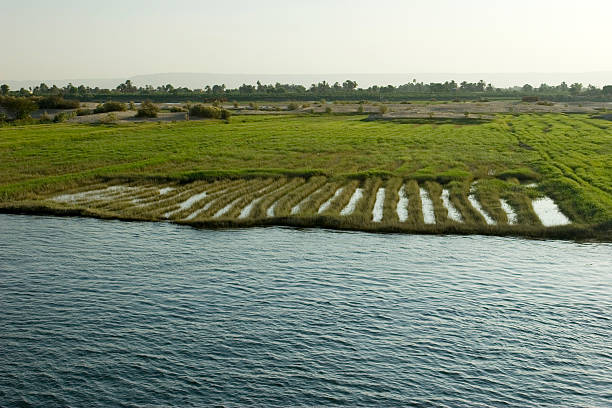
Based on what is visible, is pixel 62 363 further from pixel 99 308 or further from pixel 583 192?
pixel 583 192

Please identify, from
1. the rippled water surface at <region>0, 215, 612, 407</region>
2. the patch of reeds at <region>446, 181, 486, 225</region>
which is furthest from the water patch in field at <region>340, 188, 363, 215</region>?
the patch of reeds at <region>446, 181, 486, 225</region>

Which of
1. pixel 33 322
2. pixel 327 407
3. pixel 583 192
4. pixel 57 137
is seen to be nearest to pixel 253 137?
pixel 57 137

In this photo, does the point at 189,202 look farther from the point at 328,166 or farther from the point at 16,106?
the point at 16,106

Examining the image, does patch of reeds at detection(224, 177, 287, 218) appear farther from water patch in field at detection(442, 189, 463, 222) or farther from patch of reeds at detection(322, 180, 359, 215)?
water patch in field at detection(442, 189, 463, 222)

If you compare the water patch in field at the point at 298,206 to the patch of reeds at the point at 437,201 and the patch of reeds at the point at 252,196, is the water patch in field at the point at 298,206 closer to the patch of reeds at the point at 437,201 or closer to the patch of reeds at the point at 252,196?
the patch of reeds at the point at 252,196

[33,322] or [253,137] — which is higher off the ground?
[253,137]

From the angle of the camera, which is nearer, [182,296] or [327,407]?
[327,407]
